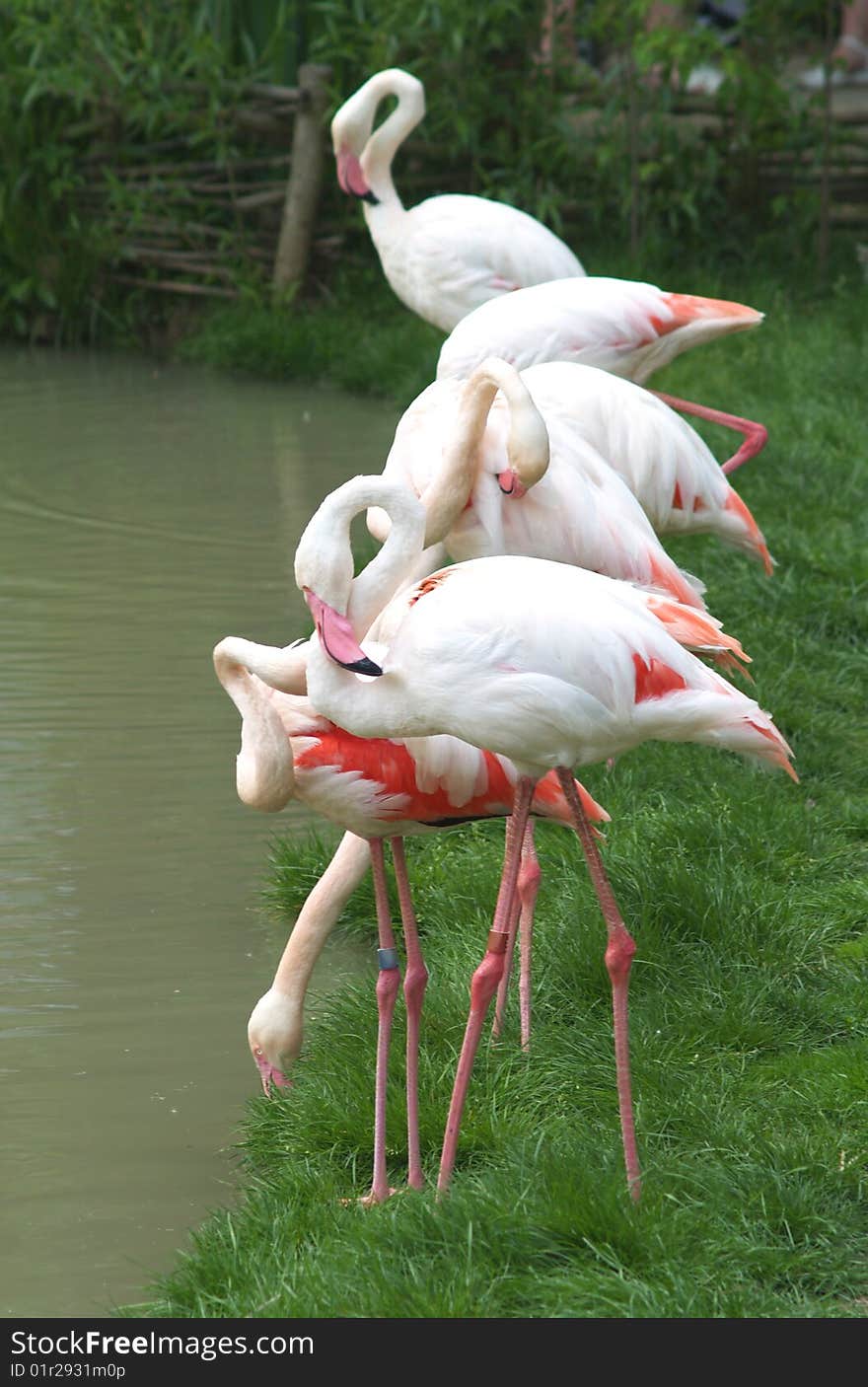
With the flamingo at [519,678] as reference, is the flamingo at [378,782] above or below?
below

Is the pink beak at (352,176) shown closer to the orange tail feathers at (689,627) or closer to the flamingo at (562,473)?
the flamingo at (562,473)

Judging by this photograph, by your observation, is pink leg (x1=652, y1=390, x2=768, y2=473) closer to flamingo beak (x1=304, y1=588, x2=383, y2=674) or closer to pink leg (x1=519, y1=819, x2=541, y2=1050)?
pink leg (x1=519, y1=819, x2=541, y2=1050)

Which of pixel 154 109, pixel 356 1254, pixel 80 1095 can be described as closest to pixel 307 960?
pixel 80 1095

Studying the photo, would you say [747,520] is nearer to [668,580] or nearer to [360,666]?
[668,580]

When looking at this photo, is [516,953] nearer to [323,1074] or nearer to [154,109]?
[323,1074]

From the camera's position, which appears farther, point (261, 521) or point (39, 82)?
point (39, 82)

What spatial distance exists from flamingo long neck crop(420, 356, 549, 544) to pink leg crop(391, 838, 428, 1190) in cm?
69

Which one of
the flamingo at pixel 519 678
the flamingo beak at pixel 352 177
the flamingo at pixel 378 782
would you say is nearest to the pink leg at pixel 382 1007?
the flamingo at pixel 378 782

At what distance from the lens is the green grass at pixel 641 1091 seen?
2.56 metres

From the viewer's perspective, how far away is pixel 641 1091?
3064mm

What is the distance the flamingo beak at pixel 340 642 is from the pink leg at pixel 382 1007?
0.51 m

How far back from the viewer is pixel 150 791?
477 cm

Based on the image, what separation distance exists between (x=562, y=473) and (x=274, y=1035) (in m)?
1.26

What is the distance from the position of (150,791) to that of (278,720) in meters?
1.81
